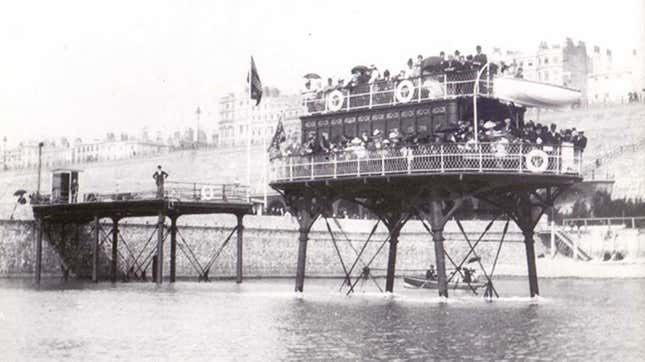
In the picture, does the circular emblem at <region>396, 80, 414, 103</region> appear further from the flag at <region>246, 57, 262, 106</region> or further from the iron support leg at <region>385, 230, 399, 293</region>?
the flag at <region>246, 57, 262, 106</region>

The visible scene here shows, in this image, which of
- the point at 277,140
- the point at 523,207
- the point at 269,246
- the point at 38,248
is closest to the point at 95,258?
the point at 38,248

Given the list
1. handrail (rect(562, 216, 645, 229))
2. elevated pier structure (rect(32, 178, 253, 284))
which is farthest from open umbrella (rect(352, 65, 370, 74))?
handrail (rect(562, 216, 645, 229))

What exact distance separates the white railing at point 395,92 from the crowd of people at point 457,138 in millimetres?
1253

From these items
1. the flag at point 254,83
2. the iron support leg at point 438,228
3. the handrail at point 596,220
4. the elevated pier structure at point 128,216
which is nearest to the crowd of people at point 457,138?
the iron support leg at point 438,228

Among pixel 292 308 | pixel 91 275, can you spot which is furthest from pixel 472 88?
pixel 91 275

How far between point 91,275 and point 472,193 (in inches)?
1346

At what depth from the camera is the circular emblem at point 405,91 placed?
41.4 metres

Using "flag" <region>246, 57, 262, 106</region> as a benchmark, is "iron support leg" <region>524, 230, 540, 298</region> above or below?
below

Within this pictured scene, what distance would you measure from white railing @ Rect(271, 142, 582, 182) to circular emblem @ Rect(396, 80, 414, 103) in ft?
8.14

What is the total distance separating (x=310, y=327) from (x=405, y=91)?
1393 cm

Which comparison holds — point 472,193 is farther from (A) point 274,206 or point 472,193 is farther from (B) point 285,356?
(A) point 274,206

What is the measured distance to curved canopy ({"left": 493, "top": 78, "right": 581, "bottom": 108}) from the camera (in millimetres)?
40312

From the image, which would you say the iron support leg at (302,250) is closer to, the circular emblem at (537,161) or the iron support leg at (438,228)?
the iron support leg at (438,228)

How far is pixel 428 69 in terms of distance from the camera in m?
41.2
